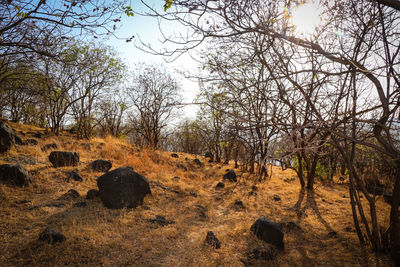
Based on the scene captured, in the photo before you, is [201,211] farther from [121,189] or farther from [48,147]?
[48,147]

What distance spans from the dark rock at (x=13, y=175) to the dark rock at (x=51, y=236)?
9.08 feet

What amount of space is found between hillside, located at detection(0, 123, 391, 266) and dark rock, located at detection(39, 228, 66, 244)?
0.09m

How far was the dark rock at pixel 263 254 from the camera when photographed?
3.96 meters

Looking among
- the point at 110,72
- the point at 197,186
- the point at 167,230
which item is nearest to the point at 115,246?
the point at 167,230

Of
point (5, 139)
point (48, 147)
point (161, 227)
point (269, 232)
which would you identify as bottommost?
point (161, 227)

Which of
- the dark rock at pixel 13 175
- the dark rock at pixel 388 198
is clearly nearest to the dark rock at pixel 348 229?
the dark rock at pixel 388 198

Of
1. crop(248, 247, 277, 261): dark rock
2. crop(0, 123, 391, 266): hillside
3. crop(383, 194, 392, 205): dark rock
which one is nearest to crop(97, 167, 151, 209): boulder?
crop(0, 123, 391, 266): hillside

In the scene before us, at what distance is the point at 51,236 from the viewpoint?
3.40m

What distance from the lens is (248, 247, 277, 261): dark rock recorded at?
396cm

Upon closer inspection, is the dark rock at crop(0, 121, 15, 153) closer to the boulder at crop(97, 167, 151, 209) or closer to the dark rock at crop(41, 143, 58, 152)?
the dark rock at crop(41, 143, 58, 152)

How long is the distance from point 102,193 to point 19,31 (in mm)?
4717

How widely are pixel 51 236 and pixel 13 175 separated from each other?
304cm

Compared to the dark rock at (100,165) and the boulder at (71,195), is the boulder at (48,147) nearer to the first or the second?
the dark rock at (100,165)

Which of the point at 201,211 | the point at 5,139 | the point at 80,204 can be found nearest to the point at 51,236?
the point at 80,204
